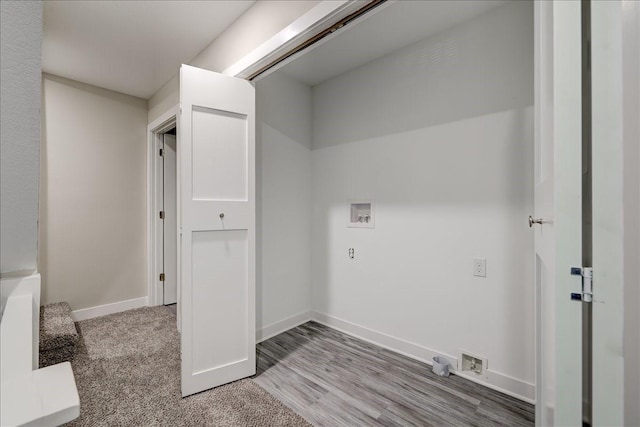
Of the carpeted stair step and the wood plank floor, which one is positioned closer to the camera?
the wood plank floor

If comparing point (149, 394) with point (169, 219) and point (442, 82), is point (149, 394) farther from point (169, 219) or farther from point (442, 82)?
point (442, 82)

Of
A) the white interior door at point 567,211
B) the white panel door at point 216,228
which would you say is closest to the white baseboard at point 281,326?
the white panel door at point 216,228

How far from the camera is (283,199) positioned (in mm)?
2799

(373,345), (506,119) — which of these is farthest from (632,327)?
(373,345)

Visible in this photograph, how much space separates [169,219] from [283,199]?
1596 millimetres

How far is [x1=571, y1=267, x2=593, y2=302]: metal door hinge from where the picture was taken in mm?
625

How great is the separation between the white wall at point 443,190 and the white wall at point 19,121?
213 centimetres

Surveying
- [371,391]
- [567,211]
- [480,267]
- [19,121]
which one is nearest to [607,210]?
[567,211]

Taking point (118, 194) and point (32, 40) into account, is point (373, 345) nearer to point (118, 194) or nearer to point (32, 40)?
point (32, 40)

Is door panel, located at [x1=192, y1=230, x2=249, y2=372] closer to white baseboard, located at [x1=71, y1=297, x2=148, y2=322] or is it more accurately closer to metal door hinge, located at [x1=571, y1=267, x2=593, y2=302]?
metal door hinge, located at [x1=571, y1=267, x2=593, y2=302]

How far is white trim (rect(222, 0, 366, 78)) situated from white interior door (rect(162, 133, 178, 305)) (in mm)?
1909

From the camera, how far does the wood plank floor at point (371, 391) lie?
1637 mm

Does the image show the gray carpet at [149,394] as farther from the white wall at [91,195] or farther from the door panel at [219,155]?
the door panel at [219,155]

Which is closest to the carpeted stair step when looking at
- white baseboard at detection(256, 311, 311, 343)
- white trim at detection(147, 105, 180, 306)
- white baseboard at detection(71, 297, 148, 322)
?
white baseboard at detection(71, 297, 148, 322)
